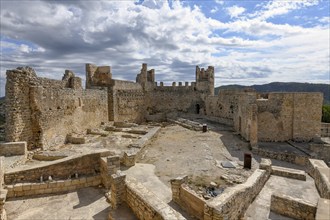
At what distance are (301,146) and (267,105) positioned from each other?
348 cm

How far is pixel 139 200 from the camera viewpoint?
524 centimetres

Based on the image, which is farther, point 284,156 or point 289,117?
point 289,117

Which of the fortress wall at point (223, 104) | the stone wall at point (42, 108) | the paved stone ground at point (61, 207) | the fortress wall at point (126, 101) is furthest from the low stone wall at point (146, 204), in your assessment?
the fortress wall at point (223, 104)

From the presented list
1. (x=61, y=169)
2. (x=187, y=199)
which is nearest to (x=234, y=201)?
(x=187, y=199)

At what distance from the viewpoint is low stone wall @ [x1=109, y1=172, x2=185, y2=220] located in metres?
4.54

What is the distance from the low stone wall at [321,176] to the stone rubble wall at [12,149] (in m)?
11.2

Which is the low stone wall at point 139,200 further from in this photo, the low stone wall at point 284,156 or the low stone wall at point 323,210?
the low stone wall at point 284,156

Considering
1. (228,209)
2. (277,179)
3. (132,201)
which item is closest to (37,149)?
(132,201)

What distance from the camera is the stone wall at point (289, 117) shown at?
1509 cm

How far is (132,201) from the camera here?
18.4ft

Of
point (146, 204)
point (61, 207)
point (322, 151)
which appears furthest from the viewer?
point (322, 151)

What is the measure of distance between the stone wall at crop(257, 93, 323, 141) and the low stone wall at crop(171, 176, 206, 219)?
10.8 m

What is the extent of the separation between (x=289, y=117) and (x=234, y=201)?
40.3 ft

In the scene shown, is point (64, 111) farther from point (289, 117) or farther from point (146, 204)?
point (289, 117)
